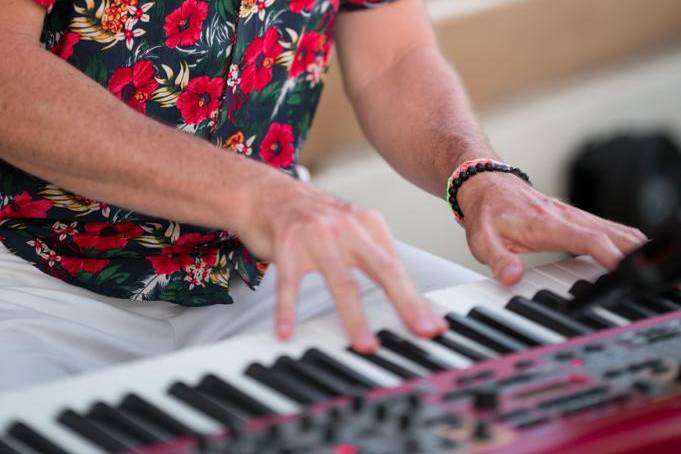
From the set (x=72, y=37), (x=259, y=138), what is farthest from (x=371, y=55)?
(x=72, y=37)

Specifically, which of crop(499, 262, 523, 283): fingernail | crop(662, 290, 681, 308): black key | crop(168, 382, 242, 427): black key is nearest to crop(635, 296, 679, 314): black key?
crop(662, 290, 681, 308): black key

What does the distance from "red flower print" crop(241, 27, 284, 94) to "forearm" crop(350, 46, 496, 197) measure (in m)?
0.23

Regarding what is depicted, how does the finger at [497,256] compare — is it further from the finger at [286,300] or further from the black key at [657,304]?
the finger at [286,300]

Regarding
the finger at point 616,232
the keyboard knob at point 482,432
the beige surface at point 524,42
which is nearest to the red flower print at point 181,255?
the finger at point 616,232

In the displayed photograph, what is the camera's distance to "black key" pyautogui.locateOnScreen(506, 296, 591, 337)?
3.66ft

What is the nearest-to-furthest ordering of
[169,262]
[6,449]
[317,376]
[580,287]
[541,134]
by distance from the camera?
[6,449] < [317,376] < [580,287] < [169,262] < [541,134]

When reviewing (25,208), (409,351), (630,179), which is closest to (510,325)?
(409,351)

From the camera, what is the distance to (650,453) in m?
0.94

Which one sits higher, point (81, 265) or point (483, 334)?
point (81, 265)

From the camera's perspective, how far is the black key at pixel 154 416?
913 mm

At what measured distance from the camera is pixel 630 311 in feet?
3.81

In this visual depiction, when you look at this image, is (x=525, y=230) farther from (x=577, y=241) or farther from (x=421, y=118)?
(x=421, y=118)

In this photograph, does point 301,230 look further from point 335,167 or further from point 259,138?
point 335,167

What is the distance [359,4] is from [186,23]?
1.23ft
